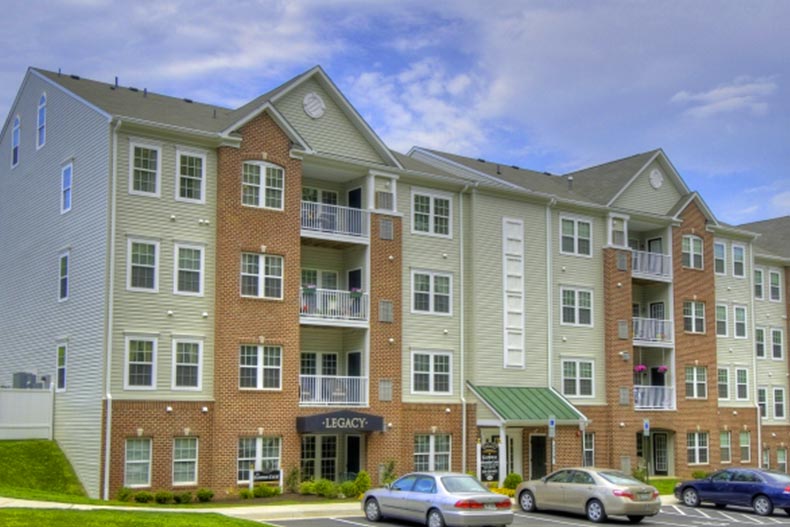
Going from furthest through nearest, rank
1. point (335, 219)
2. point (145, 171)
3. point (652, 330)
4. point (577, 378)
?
point (652, 330) < point (577, 378) < point (335, 219) < point (145, 171)

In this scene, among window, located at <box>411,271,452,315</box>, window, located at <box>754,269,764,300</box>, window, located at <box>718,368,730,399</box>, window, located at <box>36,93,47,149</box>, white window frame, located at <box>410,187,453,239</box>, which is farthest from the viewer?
window, located at <box>754,269,764,300</box>

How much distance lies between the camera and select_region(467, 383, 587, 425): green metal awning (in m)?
38.4

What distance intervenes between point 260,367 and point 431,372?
791 cm

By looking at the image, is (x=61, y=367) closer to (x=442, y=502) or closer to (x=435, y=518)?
(x=435, y=518)

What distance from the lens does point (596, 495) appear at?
91.3 feet

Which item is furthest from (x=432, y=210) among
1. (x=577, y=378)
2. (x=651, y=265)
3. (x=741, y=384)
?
(x=741, y=384)

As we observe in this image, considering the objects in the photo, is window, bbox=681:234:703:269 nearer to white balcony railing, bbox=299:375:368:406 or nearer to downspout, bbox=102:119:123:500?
white balcony railing, bbox=299:375:368:406

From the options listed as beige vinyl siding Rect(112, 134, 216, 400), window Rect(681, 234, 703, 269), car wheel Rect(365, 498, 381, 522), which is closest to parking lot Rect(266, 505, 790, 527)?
car wheel Rect(365, 498, 381, 522)

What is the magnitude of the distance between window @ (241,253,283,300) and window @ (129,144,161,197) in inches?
150

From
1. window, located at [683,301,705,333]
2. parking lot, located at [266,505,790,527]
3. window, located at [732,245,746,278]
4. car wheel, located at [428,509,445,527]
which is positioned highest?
window, located at [732,245,746,278]

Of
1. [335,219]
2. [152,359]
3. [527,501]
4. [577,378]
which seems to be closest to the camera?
[527,501]

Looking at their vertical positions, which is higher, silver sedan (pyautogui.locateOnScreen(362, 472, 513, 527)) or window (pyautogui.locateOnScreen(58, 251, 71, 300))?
window (pyautogui.locateOnScreen(58, 251, 71, 300))

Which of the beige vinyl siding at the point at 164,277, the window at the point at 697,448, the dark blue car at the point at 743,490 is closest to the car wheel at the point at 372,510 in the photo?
the beige vinyl siding at the point at 164,277

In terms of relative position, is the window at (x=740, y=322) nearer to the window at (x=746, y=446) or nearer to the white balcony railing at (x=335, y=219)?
the window at (x=746, y=446)
